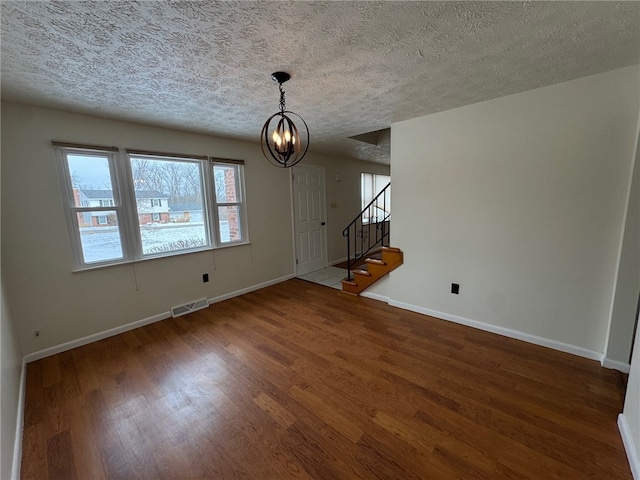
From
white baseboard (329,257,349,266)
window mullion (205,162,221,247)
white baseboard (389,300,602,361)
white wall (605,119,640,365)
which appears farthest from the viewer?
white baseboard (329,257,349,266)

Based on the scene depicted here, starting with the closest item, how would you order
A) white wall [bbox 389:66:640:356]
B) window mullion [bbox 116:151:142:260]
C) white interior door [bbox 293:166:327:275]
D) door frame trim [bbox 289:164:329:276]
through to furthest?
white wall [bbox 389:66:640:356], window mullion [bbox 116:151:142:260], door frame trim [bbox 289:164:329:276], white interior door [bbox 293:166:327:275]

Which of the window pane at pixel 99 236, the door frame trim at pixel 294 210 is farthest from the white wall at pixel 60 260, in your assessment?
the door frame trim at pixel 294 210

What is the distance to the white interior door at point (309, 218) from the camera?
15.9 feet

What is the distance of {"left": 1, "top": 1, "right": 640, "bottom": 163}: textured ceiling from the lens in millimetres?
1298

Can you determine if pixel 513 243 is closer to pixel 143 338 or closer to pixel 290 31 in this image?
pixel 290 31

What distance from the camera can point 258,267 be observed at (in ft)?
14.2

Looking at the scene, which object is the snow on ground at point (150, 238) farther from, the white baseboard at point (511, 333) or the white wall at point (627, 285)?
the white wall at point (627, 285)

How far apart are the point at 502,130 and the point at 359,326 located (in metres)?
2.49

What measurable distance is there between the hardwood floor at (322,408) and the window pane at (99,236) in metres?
0.94

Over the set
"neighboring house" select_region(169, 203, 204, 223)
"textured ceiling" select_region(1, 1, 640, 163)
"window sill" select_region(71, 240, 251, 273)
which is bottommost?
"window sill" select_region(71, 240, 251, 273)

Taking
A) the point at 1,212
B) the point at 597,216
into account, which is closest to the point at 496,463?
the point at 597,216

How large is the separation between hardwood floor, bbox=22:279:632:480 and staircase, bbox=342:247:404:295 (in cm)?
90

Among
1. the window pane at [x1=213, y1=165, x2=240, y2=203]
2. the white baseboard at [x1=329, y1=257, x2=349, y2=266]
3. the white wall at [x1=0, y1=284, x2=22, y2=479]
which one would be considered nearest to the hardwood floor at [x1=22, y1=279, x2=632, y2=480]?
the white wall at [x1=0, y1=284, x2=22, y2=479]

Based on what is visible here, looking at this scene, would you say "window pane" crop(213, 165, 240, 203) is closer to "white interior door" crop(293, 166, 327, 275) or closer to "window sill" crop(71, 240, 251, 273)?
"window sill" crop(71, 240, 251, 273)
